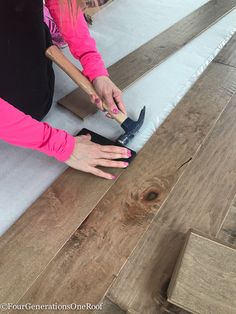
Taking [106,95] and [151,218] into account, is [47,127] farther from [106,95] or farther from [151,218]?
[151,218]

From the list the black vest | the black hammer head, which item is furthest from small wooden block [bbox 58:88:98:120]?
the black hammer head

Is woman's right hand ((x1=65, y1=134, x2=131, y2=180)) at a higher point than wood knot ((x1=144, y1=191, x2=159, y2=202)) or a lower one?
higher

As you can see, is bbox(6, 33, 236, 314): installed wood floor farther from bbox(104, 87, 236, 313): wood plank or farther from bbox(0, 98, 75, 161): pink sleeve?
bbox(0, 98, 75, 161): pink sleeve

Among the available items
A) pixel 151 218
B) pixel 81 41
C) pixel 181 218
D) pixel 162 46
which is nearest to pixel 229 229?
pixel 181 218

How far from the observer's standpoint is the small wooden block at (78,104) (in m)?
1.57

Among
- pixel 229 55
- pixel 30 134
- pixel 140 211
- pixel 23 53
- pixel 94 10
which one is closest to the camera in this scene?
pixel 30 134

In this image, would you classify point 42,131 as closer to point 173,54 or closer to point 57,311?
point 57,311

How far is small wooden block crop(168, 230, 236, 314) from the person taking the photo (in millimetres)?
935

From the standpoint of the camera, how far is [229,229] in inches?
46.3

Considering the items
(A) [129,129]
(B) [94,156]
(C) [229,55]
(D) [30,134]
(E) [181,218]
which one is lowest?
(C) [229,55]

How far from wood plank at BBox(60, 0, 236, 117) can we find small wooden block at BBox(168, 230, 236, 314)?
842 millimetres

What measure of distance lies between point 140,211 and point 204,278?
339 millimetres

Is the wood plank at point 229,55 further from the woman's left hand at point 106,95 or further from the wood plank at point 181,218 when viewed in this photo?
the woman's left hand at point 106,95

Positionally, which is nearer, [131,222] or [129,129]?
[131,222]
